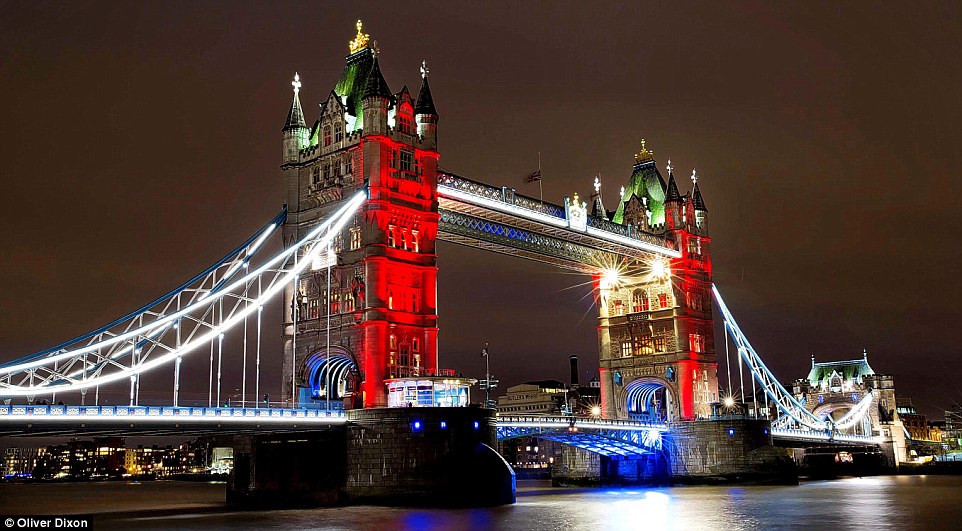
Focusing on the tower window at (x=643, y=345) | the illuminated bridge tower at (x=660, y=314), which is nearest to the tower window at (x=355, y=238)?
the illuminated bridge tower at (x=660, y=314)

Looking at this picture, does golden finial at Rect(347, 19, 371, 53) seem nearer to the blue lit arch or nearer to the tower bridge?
the tower bridge

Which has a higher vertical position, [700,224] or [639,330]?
[700,224]

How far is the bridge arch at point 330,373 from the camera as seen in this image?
57.4 metres

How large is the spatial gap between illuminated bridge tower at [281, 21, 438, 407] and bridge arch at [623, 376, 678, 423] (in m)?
32.6

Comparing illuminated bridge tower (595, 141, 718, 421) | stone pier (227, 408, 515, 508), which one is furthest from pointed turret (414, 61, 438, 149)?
illuminated bridge tower (595, 141, 718, 421)

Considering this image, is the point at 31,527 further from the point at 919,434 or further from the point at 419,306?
the point at 919,434

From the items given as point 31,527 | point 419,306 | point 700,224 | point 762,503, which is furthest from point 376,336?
point 700,224

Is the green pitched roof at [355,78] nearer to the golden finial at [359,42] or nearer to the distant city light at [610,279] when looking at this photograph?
the golden finial at [359,42]

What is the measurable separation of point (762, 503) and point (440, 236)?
79.8 feet

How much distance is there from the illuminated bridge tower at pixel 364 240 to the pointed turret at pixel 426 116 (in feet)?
0.21

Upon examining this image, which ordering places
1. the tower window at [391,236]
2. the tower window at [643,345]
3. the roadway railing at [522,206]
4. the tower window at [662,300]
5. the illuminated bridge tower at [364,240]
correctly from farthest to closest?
the tower window at [643,345] < the tower window at [662,300] < the roadway railing at [522,206] < the tower window at [391,236] < the illuminated bridge tower at [364,240]

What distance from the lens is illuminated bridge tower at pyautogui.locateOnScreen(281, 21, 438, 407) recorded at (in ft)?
183

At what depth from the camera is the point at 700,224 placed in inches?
3516

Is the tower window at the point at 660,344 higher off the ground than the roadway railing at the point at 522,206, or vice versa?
the roadway railing at the point at 522,206
